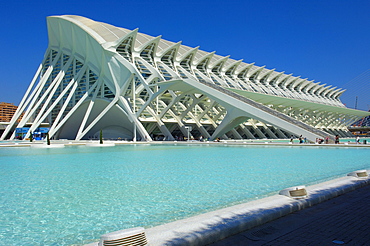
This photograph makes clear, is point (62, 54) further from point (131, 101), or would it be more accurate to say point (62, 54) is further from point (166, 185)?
point (166, 185)

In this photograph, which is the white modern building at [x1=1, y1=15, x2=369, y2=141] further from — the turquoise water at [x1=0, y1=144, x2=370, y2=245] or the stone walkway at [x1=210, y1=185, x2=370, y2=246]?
the stone walkway at [x1=210, y1=185, x2=370, y2=246]

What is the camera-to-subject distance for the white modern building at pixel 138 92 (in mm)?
32281

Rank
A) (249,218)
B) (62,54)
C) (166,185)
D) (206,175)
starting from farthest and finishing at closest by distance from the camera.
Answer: (62,54), (206,175), (166,185), (249,218)

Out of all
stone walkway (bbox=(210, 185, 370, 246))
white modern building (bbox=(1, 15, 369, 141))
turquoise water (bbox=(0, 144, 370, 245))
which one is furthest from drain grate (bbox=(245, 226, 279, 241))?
white modern building (bbox=(1, 15, 369, 141))

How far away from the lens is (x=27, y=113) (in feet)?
139

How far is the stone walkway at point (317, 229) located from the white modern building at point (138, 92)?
21374mm

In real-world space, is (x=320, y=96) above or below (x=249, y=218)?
above

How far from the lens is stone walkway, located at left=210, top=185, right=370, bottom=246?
11.7 feet

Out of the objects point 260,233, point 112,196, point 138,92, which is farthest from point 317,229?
point 138,92

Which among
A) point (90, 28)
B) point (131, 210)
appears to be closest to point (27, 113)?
point (90, 28)

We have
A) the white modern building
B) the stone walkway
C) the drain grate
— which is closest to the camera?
the stone walkway

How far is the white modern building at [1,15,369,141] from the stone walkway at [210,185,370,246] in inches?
841

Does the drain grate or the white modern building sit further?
the white modern building

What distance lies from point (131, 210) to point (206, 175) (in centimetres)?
439
